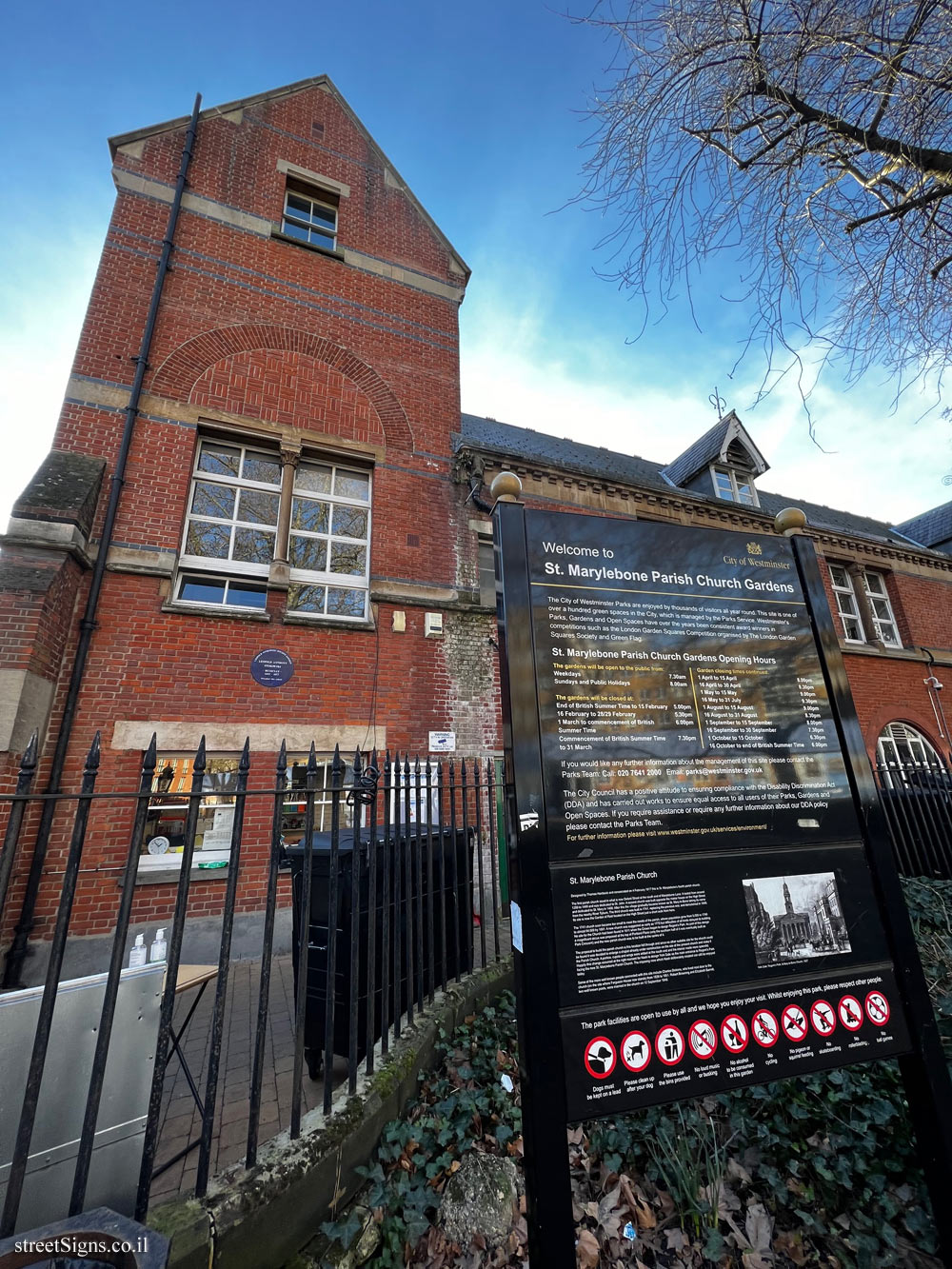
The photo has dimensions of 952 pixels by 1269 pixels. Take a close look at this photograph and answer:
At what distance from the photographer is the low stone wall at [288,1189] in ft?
5.75

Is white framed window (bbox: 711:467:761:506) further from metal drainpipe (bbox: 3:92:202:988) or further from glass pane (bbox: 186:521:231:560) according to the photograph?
metal drainpipe (bbox: 3:92:202:988)

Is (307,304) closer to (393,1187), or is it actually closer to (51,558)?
(51,558)

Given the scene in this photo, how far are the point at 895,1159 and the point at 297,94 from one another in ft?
51.7

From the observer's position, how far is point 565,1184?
66.1 inches

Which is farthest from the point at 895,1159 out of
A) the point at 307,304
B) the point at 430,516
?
the point at 307,304

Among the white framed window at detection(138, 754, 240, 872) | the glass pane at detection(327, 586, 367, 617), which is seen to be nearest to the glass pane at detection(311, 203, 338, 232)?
the glass pane at detection(327, 586, 367, 617)

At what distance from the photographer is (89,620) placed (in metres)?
6.05

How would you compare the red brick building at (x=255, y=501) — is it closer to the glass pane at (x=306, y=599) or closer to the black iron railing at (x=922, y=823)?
the glass pane at (x=306, y=599)

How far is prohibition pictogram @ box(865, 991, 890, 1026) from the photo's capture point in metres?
2.08

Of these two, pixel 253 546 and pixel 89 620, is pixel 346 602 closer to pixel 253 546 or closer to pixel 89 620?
pixel 253 546

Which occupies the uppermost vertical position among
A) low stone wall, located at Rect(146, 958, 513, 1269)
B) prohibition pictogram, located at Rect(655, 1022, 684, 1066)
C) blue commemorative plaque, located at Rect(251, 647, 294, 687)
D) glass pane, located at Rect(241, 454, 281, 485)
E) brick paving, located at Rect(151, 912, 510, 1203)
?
glass pane, located at Rect(241, 454, 281, 485)

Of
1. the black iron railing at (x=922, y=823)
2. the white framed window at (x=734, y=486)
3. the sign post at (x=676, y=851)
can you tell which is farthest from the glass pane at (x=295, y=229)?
the black iron railing at (x=922, y=823)

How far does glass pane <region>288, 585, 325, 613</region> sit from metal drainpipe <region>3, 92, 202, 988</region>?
2.20 metres

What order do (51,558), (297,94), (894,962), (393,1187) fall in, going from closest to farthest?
(894,962) → (393,1187) → (51,558) → (297,94)
